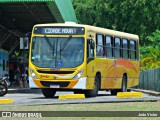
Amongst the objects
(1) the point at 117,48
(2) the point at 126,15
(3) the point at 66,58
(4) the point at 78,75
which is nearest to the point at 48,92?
(4) the point at 78,75

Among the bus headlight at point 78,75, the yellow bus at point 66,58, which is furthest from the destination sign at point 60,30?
the bus headlight at point 78,75

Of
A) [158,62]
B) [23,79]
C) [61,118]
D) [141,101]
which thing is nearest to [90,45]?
[141,101]

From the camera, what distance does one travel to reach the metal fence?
36550 mm

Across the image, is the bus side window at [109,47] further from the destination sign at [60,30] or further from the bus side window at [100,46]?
the destination sign at [60,30]

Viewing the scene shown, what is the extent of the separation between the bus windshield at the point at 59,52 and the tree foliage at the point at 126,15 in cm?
3160

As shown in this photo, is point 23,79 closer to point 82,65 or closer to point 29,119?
point 82,65

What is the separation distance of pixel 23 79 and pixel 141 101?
2076 cm

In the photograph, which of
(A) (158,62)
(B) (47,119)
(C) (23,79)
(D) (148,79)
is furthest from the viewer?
(A) (158,62)

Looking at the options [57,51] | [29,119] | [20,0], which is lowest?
[29,119]

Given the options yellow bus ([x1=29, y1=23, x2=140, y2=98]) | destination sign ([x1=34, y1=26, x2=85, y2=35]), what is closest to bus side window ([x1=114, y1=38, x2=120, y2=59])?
yellow bus ([x1=29, y1=23, x2=140, y2=98])

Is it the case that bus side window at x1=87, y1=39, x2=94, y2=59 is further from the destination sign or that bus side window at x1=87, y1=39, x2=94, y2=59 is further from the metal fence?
the metal fence

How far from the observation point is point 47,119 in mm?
13891

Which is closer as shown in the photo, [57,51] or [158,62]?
[57,51]

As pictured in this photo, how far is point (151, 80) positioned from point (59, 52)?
55.5 feet
